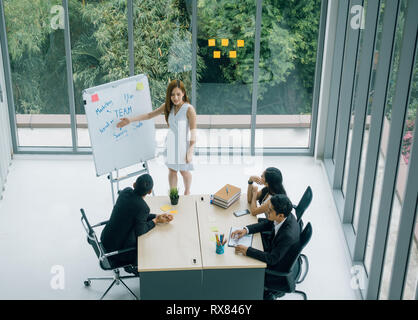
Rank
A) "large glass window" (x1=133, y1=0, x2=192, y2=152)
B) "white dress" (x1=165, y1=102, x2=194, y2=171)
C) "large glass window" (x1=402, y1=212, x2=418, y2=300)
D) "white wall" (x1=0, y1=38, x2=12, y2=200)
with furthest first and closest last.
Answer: "large glass window" (x1=133, y1=0, x2=192, y2=152) → "white wall" (x1=0, y1=38, x2=12, y2=200) → "white dress" (x1=165, y1=102, x2=194, y2=171) → "large glass window" (x1=402, y1=212, x2=418, y2=300)

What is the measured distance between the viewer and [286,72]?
300 inches

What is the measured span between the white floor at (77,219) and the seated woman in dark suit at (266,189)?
94cm

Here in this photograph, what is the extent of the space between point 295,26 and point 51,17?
3327 mm

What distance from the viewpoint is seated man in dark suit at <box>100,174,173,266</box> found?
4.91 meters

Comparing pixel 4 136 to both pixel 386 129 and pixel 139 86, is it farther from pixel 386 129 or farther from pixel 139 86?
pixel 386 129

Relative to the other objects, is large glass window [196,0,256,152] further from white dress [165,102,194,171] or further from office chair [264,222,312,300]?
office chair [264,222,312,300]

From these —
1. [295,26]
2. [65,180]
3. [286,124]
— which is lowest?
[65,180]

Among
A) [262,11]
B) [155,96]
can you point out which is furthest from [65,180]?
[262,11]

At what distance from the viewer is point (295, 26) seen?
743cm

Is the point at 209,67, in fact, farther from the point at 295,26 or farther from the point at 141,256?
the point at 141,256

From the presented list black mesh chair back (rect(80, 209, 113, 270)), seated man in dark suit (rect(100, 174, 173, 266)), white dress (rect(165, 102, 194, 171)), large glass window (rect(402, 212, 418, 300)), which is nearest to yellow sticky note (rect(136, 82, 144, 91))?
white dress (rect(165, 102, 194, 171))

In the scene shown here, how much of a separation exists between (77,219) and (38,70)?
234 centimetres

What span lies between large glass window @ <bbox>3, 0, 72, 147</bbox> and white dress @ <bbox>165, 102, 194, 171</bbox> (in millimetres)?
2212

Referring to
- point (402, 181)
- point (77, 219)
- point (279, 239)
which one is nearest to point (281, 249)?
point (279, 239)
